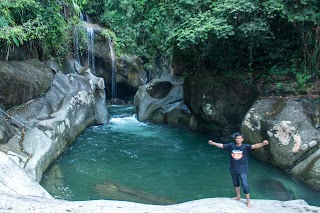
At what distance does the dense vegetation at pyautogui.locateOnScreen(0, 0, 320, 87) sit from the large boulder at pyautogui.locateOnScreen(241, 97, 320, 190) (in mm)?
1211

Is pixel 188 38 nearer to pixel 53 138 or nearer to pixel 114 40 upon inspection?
pixel 53 138

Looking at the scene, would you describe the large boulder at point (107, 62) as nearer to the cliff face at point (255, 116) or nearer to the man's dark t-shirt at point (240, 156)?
the cliff face at point (255, 116)

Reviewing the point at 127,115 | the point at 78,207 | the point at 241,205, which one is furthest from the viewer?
the point at 127,115

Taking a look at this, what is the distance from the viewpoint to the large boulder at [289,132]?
793 centimetres

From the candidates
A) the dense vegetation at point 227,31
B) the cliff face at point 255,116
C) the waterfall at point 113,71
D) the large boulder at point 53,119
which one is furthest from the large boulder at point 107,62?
the cliff face at point 255,116

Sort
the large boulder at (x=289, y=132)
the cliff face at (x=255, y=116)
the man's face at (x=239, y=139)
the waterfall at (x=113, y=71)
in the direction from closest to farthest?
the man's face at (x=239, y=139) < the large boulder at (x=289, y=132) < the cliff face at (x=255, y=116) < the waterfall at (x=113, y=71)

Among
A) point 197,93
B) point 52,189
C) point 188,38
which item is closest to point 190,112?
point 197,93

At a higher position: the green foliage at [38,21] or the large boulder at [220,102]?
the green foliage at [38,21]

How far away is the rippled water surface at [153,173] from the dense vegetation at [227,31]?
350 cm

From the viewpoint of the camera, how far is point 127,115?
1761 centimetres

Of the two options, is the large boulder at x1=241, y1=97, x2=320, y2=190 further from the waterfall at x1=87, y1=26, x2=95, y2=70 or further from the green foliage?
the waterfall at x1=87, y1=26, x2=95, y2=70

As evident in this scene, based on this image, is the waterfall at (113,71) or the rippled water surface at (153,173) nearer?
the rippled water surface at (153,173)

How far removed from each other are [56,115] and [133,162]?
325cm

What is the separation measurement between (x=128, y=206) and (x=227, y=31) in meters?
7.17
